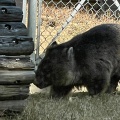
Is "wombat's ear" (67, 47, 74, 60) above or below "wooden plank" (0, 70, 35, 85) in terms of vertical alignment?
below

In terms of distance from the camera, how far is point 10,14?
14.4 feet

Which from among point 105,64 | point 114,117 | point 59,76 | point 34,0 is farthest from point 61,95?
point 114,117

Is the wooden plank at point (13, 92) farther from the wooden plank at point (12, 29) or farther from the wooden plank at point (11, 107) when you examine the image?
the wooden plank at point (12, 29)

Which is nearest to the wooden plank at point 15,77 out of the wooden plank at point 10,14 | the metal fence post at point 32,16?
the wooden plank at point 10,14

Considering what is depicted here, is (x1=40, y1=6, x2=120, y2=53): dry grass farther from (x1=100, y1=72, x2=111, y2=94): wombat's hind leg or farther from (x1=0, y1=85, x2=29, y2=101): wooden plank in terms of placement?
(x1=0, y1=85, x2=29, y2=101): wooden plank

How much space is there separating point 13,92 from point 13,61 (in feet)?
0.96

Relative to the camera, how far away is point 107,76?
20.5ft

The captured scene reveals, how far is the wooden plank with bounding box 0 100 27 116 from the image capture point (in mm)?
4371

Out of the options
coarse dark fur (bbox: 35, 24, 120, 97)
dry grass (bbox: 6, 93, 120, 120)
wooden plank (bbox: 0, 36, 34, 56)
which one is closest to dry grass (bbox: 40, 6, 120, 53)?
coarse dark fur (bbox: 35, 24, 120, 97)

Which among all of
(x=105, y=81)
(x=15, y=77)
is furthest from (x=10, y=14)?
(x=105, y=81)

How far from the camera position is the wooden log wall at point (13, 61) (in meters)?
4.26

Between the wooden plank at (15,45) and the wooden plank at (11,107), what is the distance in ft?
1.54

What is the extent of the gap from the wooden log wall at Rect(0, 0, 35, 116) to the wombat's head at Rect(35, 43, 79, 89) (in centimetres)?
179

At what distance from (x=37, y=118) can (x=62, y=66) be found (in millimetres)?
1835
